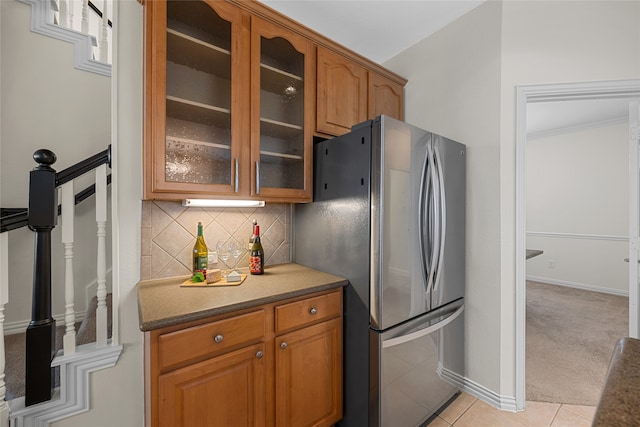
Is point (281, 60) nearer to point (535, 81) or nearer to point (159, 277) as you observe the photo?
point (159, 277)

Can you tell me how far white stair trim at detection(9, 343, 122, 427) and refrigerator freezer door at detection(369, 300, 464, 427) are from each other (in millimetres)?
1363

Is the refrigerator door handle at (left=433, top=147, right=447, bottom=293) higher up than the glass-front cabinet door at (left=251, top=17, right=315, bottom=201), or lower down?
lower down

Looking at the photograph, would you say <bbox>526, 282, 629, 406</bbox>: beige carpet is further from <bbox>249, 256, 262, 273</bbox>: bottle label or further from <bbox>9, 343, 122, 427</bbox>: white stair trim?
<bbox>9, 343, 122, 427</bbox>: white stair trim

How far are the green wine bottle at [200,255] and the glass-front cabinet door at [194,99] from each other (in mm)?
360

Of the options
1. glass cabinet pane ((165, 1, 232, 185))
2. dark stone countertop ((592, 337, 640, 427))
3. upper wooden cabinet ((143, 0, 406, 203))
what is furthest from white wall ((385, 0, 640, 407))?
glass cabinet pane ((165, 1, 232, 185))

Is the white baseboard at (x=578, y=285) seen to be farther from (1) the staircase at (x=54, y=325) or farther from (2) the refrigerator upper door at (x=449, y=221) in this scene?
(1) the staircase at (x=54, y=325)

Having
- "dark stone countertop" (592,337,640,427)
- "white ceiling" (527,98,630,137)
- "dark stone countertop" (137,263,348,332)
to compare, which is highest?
"white ceiling" (527,98,630,137)

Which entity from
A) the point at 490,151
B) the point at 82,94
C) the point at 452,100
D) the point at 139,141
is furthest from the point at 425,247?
the point at 82,94

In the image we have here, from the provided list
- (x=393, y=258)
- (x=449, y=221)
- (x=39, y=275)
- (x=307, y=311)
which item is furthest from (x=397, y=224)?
(x=39, y=275)

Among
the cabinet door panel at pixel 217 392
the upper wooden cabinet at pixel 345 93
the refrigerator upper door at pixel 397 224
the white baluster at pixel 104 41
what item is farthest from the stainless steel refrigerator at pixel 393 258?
the white baluster at pixel 104 41

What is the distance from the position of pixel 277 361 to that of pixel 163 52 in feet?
5.35

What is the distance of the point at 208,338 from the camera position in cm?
115

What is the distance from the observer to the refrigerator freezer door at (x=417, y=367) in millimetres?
1443

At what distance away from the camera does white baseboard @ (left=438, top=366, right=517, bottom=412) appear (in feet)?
5.91
